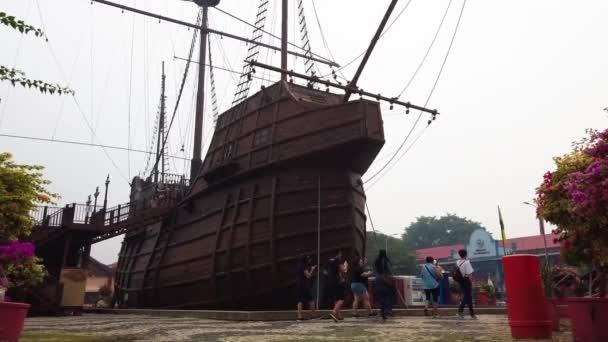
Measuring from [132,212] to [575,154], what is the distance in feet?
51.3

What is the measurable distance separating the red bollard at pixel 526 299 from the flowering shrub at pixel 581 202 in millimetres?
433

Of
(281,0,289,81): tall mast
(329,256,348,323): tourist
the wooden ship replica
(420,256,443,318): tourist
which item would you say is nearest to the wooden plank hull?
the wooden ship replica

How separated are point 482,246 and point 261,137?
3972 centimetres

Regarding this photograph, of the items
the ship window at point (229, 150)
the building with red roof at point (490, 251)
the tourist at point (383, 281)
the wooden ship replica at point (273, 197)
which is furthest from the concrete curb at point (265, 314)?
the building with red roof at point (490, 251)

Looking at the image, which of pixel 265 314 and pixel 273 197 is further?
pixel 273 197

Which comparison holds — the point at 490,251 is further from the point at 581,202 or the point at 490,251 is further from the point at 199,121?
the point at 581,202

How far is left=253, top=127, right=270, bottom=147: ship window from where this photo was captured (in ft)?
44.0

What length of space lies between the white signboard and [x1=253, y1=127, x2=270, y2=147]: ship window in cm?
3914

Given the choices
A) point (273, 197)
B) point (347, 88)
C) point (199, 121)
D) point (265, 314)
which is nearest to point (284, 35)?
point (347, 88)

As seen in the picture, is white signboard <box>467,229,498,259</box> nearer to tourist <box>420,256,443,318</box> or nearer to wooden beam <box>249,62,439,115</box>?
wooden beam <box>249,62,439,115</box>

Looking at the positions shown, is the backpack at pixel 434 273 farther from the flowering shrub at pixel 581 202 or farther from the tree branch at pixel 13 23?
the tree branch at pixel 13 23

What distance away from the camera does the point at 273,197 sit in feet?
41.1

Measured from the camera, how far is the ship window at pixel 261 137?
44.0 feet

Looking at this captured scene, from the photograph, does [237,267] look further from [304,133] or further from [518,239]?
[518,239]
